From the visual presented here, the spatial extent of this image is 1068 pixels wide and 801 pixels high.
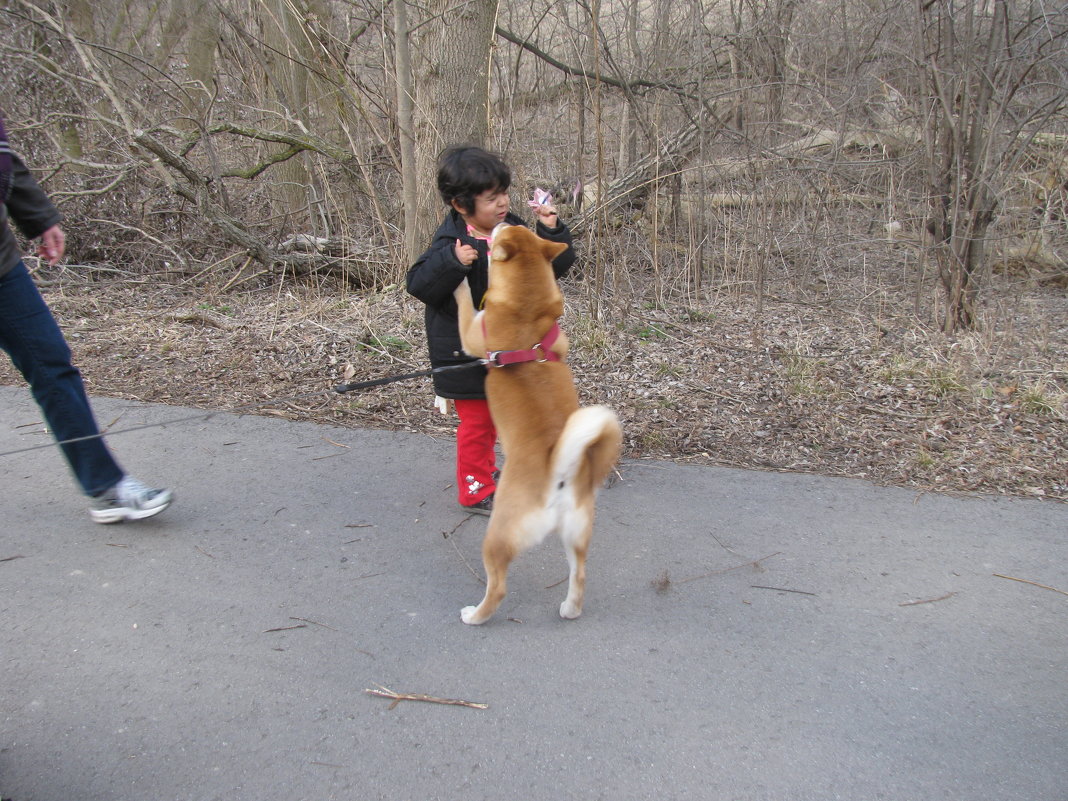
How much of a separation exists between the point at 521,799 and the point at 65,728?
4.77 ft

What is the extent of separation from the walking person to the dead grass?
129 cm

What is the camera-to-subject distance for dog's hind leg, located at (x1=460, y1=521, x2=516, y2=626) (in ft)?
8.71

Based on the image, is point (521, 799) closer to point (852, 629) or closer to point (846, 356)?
point (852, 629)

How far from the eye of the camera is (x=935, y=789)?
2.13 metres

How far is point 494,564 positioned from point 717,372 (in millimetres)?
3191

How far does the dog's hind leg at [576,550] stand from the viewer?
2668mm

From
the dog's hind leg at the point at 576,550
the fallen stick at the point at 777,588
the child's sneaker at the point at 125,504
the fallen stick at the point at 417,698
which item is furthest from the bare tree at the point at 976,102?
the child's sneaker at the point at 125,504

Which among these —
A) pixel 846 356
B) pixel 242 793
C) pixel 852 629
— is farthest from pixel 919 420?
pixel 242 793

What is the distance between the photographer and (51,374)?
313 cm

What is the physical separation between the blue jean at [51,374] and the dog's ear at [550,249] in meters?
2.11

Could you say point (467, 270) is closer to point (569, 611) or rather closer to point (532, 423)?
point (532, 423)

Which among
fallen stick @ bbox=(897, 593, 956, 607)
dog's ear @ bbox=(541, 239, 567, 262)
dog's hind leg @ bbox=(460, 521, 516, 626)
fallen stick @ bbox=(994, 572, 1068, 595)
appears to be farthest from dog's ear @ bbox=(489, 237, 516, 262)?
fallen stick @ bbox=(994, 572, 1068, 595)

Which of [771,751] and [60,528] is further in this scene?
[60,528]

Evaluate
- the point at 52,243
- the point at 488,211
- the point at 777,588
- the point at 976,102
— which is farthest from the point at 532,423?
the point at 976,102
